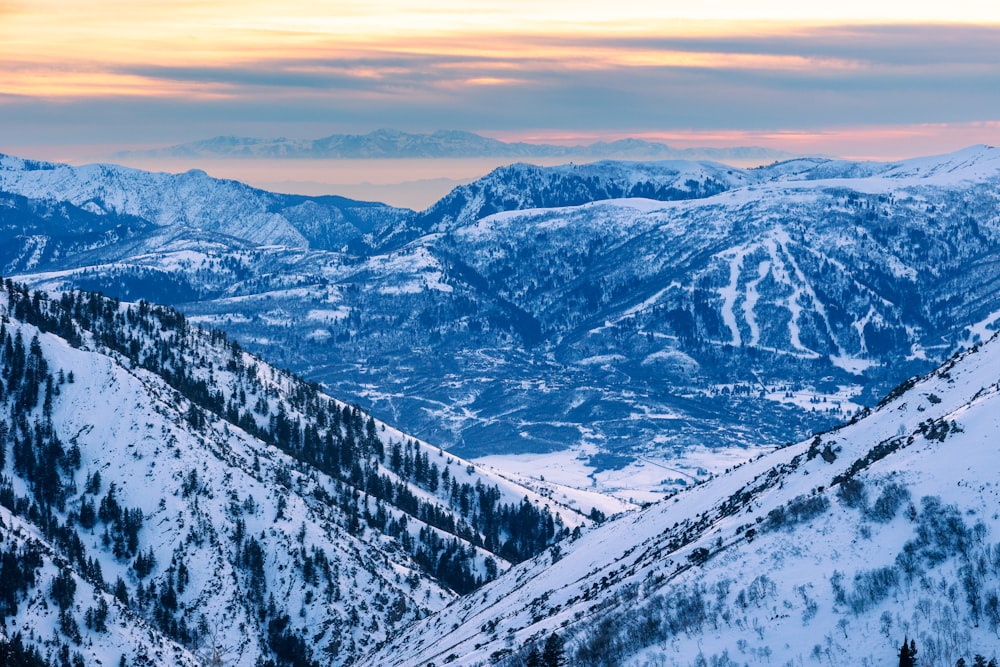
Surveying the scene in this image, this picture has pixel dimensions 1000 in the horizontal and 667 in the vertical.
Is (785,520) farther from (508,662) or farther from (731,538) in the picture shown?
(508,662)

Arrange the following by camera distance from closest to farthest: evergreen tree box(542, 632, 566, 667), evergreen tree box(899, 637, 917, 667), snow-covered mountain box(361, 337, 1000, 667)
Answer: evergreen tree box(899, 637, 917, 667)
evergreen tree box(542, 632, 566, 667)
snow-covered mountain box(361, 337, 1000, 667)

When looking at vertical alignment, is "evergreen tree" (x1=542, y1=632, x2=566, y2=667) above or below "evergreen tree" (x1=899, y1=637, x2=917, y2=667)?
below

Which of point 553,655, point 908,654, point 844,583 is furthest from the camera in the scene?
point 844,583

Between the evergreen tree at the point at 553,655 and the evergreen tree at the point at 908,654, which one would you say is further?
the evergreen tree at the point at 553,655

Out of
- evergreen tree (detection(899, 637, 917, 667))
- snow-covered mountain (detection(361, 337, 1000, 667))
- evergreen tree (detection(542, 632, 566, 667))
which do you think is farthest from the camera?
snow-covered mountain (detection(361, 337, 1000, 667))

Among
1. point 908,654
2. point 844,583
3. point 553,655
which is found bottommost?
point 553,655

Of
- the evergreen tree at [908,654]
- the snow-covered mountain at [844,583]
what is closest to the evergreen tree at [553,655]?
the snow-covered mountain at [844,583]

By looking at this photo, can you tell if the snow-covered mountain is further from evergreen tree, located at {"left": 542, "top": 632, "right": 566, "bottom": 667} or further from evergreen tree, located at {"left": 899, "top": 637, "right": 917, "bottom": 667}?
evergreen tree, located at {"left": 899, "top": 637, "right": 917, "bottom": 667}

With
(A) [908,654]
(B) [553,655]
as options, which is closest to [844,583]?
(A) [908,654]

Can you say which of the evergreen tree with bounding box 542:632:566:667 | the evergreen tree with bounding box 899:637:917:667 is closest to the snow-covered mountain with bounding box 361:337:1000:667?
the evergreen tree with bounding box 542:632:566:667

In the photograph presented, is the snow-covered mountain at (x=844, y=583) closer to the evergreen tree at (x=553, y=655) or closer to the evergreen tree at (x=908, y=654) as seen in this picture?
the evergreen tree at (x=553, y=655)

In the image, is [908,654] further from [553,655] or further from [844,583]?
[553,655]
